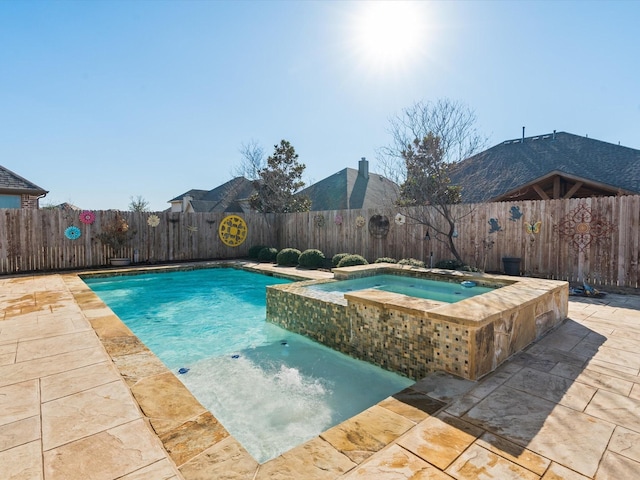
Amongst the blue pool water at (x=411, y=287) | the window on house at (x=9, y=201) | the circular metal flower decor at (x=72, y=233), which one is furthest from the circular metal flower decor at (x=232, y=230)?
the window on house at (x=9, y=201)

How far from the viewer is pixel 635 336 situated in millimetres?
3824

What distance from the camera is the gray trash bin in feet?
25.4

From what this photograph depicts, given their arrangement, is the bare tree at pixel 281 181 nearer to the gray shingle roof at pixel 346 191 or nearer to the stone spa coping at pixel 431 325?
the gray shingle roof at pixel 346 191

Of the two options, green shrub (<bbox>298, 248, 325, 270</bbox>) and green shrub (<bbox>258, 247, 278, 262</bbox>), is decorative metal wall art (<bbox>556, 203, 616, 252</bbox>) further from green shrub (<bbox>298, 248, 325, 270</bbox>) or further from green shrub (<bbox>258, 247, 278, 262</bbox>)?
green shrub (<bbox>258, 247, 278, 262</bbox>)

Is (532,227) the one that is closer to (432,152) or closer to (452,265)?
(452,265)

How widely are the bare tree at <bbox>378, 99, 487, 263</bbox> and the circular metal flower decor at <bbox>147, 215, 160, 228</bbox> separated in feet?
25.7

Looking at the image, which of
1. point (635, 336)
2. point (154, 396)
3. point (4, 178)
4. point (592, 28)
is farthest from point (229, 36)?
point (4, 178)

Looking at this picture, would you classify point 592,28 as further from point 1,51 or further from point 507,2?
point 1,51

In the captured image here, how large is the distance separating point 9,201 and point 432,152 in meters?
16.4

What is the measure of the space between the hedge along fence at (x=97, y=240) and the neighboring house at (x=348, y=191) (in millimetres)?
7664

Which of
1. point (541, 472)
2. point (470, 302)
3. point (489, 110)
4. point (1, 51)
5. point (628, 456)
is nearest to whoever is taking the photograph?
point (541, 472)

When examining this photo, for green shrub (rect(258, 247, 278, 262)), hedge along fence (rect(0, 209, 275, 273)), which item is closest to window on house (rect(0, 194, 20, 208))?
hedge along fence (rect(0, 209, 275, 273))

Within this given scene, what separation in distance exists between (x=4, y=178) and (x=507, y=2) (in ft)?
59.2

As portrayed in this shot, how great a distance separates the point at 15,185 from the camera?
13789 millimetres
